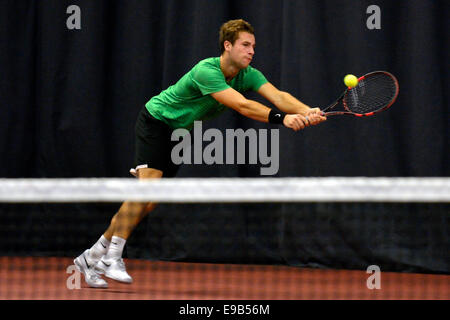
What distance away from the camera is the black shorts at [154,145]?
397 cm

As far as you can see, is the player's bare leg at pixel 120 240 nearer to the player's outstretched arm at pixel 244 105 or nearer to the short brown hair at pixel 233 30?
the player's outstretched arm at pixel 244 105

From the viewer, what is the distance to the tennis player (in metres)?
3.76

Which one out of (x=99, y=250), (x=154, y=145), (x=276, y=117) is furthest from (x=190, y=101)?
(x=99, y=250)

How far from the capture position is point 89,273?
3953 millimetres

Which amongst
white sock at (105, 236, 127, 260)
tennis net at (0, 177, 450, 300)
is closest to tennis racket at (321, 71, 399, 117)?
tennis net at (0, 177, 450, 300)

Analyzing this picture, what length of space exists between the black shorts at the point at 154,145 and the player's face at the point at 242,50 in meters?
0.55

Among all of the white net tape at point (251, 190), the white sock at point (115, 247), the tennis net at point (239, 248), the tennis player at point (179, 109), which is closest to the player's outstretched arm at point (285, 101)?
the tennis player at point (179, 109)

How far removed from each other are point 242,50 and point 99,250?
127 centimetres

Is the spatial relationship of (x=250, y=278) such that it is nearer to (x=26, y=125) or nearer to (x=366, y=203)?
(x=366, y=203)

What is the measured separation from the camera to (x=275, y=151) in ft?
17.1

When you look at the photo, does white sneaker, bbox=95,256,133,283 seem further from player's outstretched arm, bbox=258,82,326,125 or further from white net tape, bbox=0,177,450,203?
player's outstretched arm, bbox=258,82,326,125

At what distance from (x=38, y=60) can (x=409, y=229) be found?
3.07m

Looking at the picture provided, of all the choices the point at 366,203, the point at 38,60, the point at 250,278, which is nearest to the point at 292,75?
the point at 366,203

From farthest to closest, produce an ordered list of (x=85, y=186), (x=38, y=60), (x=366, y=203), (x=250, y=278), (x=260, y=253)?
(x=38, y=60), (x=260, y=253), (x=366, y=203), (x=250, y=278), (x=85, y=186)
